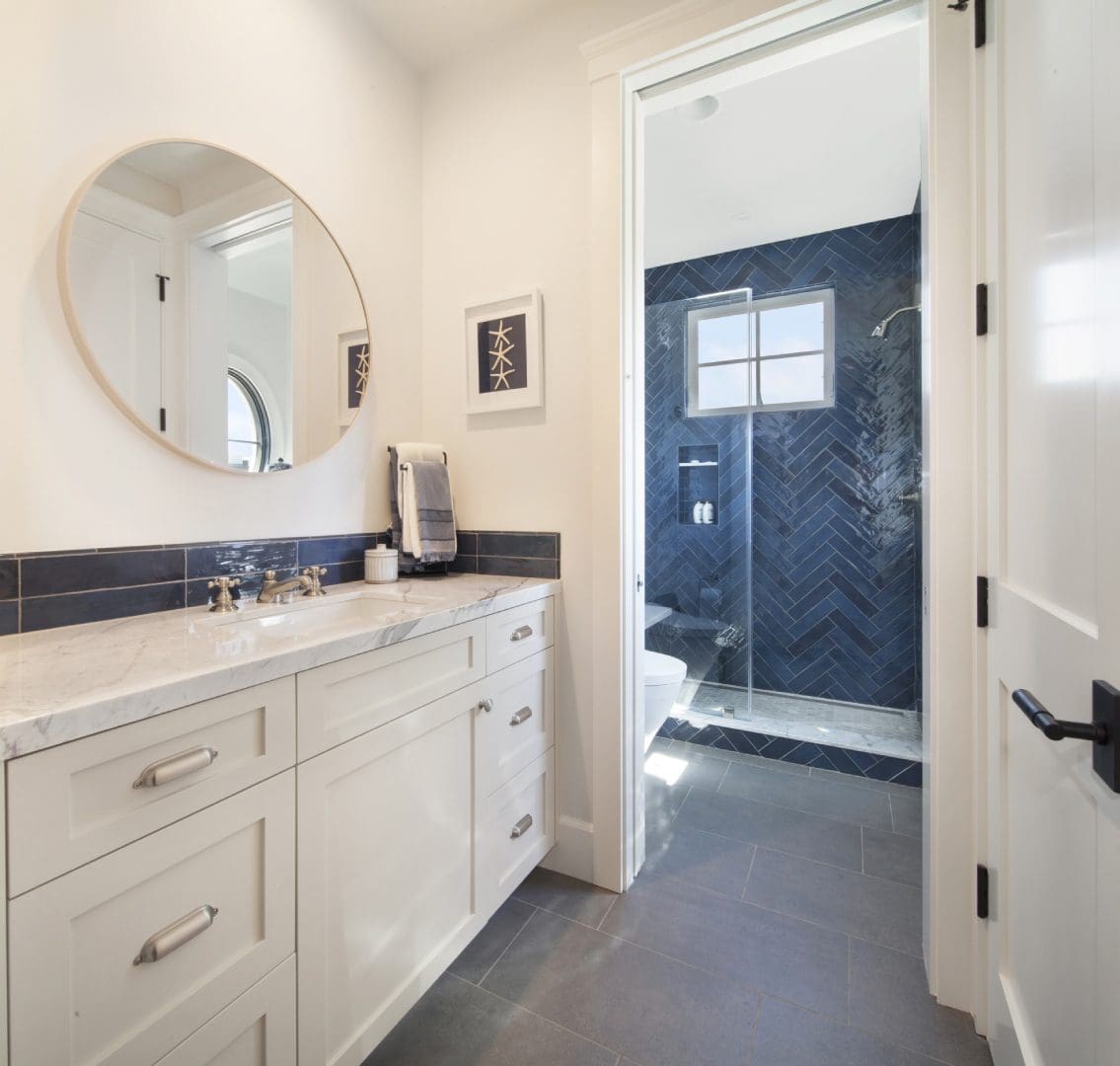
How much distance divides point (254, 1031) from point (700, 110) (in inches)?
113

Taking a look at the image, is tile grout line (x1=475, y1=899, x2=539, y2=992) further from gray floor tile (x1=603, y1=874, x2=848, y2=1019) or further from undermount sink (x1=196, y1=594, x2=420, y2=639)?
undermount sink (x1=196, y1=594, x2=420, y2=639)

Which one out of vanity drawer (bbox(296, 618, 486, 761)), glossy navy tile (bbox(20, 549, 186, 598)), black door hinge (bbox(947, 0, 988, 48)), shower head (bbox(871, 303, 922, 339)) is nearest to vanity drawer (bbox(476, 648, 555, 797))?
vanity drawer (bbox(296, 618, 486, 761))

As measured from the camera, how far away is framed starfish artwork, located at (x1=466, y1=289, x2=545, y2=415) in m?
1.71

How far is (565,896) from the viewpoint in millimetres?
1587

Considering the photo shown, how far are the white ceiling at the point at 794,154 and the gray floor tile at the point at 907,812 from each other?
8.31 ft

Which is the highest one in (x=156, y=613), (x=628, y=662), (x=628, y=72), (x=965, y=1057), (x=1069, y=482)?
(x=628, y=72)

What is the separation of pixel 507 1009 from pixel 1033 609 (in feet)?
4.45

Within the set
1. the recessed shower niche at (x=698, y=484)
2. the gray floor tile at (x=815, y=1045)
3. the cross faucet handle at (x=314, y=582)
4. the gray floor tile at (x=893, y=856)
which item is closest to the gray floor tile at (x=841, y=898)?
the gray floor tile at (x=893, y=856)

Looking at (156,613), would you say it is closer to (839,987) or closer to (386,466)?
(386,466)

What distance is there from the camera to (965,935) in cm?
120

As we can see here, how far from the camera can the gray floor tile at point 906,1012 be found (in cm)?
112

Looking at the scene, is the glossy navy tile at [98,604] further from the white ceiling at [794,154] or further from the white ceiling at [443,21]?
the white ceiling at [794,154]

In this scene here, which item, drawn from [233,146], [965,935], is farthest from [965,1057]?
[233,146]

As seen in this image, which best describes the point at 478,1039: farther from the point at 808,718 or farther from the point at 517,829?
the point at 808,718
